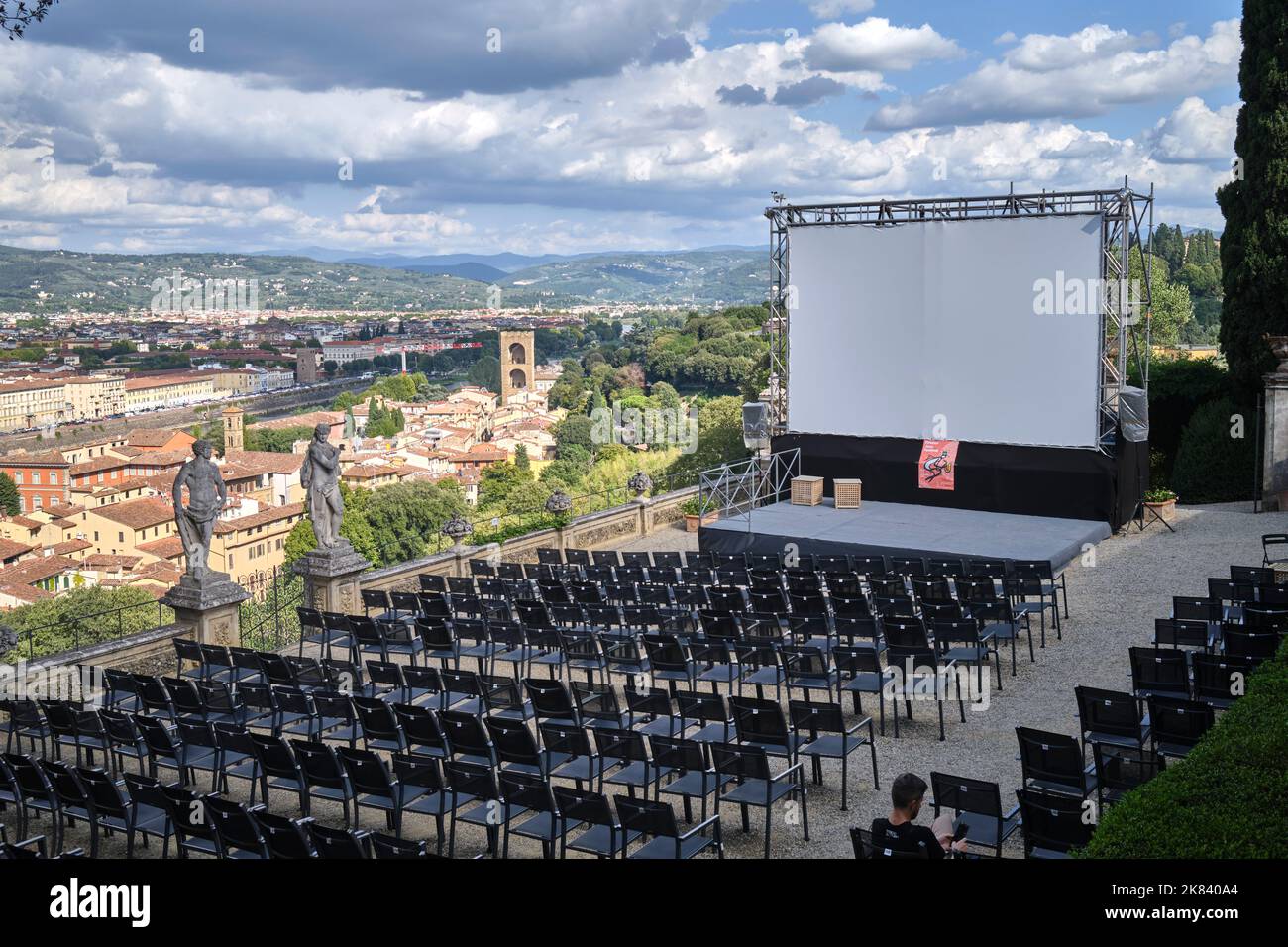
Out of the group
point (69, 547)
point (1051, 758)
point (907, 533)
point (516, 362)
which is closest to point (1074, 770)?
point (1051, 758)

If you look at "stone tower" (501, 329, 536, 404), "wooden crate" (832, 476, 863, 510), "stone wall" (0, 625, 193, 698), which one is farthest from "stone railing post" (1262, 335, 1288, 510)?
"stone tower" (501, 329, 536, 404)

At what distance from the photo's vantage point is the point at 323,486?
13.9 metres

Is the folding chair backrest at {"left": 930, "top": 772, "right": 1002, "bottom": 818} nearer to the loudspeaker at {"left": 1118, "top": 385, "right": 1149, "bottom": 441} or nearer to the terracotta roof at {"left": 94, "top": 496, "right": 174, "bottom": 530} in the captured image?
the loudspeaker at {"left": 1118, "top": 385, "right": 1149, "bottom": 441}

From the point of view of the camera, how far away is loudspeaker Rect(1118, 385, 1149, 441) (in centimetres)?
1927

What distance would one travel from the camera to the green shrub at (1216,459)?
23469mm

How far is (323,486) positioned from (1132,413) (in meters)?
13.0

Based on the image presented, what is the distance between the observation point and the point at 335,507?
46.2 feet

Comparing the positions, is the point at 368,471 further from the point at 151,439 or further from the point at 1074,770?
the point at 1074,770

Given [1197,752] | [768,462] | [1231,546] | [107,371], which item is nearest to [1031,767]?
[1197,752]

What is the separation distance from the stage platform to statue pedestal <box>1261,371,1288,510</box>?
377 cm

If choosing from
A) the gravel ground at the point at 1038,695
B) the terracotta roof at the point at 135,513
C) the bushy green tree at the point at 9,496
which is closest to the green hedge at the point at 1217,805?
the gravel ground at the point at 1038,695

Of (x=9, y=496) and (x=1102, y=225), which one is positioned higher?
(x=1102, y=225)

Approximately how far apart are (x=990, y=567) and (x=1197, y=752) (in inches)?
317

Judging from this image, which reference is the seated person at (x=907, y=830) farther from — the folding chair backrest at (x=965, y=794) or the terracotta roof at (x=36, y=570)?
the terracotta roof at (x=36, y=570)
